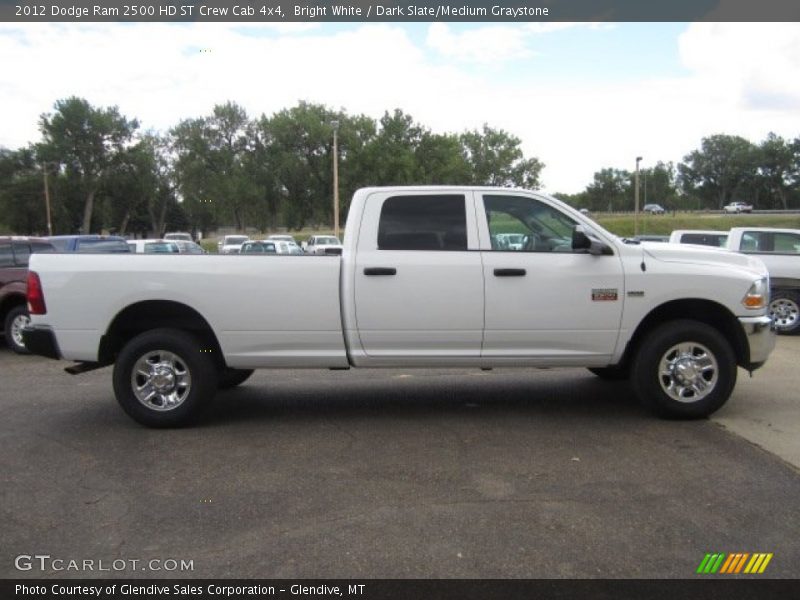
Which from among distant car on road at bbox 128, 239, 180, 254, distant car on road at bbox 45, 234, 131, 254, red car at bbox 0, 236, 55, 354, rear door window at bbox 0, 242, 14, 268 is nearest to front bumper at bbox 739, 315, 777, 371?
red car at bbox 0, 236, 55, 354

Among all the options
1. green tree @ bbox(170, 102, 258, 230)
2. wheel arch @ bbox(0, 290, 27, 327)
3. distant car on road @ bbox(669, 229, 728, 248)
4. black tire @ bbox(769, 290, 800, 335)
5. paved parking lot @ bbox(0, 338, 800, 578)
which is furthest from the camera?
green tree @ bbox(170, 102, 258, 230)

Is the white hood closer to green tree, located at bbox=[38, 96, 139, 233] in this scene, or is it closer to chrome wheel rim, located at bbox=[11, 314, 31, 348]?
chrome wheel rim, located at bbox=[11, 314, 31, 348]

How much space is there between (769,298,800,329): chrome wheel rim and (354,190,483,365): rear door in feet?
27.8

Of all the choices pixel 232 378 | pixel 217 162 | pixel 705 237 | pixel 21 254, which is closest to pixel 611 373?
pixel 232 378

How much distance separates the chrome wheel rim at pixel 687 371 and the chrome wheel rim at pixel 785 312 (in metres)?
7.15

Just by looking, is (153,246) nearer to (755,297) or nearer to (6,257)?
(6,257)

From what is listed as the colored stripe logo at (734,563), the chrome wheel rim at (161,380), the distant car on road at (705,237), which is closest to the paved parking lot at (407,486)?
the colored stripe logo at (734,563)

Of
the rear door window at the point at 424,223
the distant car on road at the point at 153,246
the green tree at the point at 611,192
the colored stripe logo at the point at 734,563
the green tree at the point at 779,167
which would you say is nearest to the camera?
the colored stripe logo at the point at 734,563

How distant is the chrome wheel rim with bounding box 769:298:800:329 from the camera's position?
11773mm

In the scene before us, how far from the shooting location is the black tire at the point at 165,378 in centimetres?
568

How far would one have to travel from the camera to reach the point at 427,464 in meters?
4.80

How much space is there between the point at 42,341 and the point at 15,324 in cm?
569

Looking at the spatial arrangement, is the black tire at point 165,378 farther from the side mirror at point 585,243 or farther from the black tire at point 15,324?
the black tire at point 15,324
